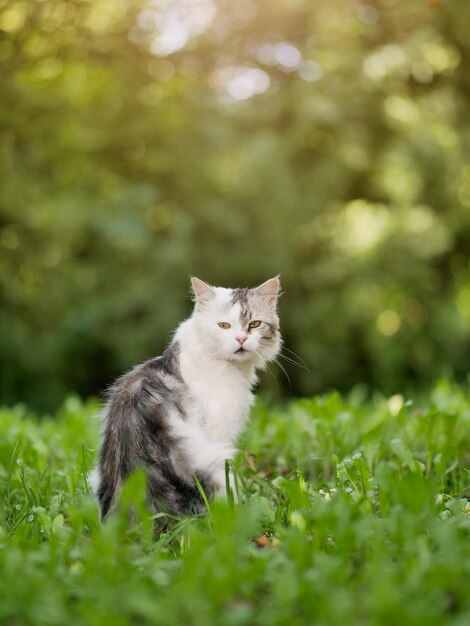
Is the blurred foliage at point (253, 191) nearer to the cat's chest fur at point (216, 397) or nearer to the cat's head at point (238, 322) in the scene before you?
the cat's head at point (238, 322)

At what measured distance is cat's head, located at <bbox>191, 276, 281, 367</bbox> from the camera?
3.44 m

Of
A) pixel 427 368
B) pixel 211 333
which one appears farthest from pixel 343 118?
pixel 211 333

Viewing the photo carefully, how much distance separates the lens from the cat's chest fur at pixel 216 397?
126 inches

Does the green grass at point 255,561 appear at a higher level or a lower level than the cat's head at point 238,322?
lower

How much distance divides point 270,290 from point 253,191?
290 inches

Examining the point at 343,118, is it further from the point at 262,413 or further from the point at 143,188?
the point at 262,413

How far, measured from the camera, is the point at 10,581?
210 cm

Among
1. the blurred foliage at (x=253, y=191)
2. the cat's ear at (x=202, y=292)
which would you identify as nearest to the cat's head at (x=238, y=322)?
the cat's ear at (x=202, y=292)

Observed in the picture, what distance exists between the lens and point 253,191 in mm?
10938

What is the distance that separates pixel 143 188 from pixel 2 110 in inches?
85.4

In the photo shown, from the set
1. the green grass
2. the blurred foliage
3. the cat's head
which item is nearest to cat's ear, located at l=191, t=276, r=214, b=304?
the cat's head

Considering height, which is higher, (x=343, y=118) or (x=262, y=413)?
(x=343, y=118)

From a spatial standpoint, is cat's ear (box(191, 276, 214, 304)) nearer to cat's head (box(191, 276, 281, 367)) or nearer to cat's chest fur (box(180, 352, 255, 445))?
cat's head (box(191, 276, 281, 367))

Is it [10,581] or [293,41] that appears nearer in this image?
[10,581]
